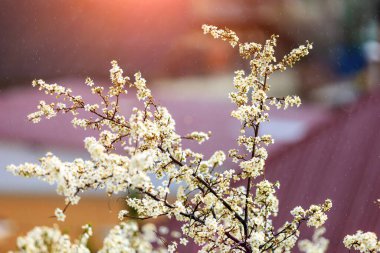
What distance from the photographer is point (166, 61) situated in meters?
4.07

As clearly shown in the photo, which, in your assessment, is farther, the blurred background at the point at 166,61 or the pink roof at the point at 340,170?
the blurred background at the point at 166,61

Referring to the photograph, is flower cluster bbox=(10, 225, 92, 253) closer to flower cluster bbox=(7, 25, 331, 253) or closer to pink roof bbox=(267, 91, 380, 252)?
flower cluster bbox=(7, 25, 331, 253)

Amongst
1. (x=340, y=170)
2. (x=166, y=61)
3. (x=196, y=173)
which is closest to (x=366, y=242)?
(x=196, y=173)

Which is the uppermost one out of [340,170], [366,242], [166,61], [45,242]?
[166,61]

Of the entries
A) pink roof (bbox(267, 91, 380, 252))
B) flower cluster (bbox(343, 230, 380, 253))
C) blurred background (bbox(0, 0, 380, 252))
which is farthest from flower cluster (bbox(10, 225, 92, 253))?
blurred background (bbox(0, 0, 380, 252))

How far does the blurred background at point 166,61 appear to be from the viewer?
3.71 metres

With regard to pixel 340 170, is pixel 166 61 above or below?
above

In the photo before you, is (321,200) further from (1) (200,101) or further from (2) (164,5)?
(2) (164,5)

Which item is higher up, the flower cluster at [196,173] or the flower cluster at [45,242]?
the flower cluster at [196,173]

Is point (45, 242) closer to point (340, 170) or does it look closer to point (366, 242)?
point (366, 242)

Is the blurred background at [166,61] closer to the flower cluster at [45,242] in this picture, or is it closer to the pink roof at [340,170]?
the pink roof at [340,170]

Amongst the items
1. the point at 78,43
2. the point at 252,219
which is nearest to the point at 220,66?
the point at 78,43

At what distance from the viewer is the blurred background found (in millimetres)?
3715

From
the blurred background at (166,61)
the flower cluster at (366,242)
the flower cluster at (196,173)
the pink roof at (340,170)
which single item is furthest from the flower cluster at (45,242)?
the blurred background at (166,61)
